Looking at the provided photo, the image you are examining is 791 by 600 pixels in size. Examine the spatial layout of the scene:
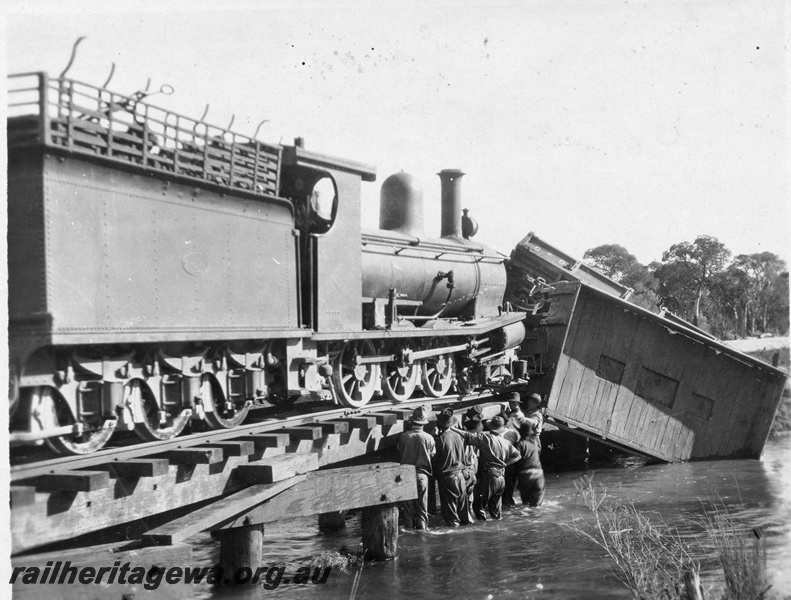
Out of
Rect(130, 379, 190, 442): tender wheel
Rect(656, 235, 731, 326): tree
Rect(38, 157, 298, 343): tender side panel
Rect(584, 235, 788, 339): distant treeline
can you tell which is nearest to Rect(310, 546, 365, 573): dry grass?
Rect(130, 379, 190, 442): tender wheel

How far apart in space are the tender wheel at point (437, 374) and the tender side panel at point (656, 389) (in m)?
2.13

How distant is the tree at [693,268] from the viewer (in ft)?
79.3

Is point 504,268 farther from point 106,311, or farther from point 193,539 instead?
point 106,311

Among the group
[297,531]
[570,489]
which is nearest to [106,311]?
[297,531]

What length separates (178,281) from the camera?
687cm

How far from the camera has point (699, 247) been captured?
82.0 ft

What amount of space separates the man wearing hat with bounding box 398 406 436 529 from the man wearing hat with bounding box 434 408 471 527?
0.62 feet

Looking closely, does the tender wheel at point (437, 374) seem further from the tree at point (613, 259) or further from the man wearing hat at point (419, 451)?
the tree at point (613, 259)

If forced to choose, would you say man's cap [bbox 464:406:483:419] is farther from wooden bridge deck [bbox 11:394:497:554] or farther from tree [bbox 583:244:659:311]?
tree [bbox 583:244:659:311]

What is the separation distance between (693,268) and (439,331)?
16355 millimetres

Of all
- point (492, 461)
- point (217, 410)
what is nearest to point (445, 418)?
point (492, 461)

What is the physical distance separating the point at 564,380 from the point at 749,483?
3145 millimetres

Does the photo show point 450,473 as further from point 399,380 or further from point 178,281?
point 178,281

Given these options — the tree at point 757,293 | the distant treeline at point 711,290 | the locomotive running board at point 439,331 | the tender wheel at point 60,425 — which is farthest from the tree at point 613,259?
the tender wheel at point 60,425
